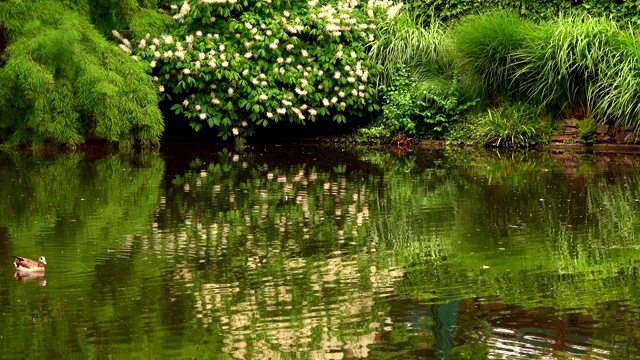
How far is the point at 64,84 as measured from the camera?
62.6 ft

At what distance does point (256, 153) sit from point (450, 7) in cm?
507

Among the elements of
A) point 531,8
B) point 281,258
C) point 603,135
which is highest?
point 531,8

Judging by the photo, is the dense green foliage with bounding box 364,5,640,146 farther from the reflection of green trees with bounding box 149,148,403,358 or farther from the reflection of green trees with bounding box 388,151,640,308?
the reflection of green trees with bounding box 149,148,403,358

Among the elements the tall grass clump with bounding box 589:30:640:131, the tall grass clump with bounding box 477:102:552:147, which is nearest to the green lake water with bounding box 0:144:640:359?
the tall grass clump with bounding box 589:30:640:131

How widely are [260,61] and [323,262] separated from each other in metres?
10.9

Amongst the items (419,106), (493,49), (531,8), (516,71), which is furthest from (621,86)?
(419,106)

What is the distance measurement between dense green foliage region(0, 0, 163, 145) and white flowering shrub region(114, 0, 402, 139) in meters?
0.64

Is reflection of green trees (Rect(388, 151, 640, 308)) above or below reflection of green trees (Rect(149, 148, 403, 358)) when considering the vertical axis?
above

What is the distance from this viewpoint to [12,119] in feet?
63.7

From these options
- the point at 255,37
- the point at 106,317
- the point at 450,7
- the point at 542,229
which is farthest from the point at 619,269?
the point at 450,7

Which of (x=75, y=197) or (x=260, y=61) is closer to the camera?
(x=75, y=197)

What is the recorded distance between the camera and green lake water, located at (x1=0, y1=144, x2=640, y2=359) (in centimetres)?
707

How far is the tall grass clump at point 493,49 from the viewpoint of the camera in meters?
19.1

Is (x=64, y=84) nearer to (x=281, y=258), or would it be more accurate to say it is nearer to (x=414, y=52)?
(x=414, y=52)
